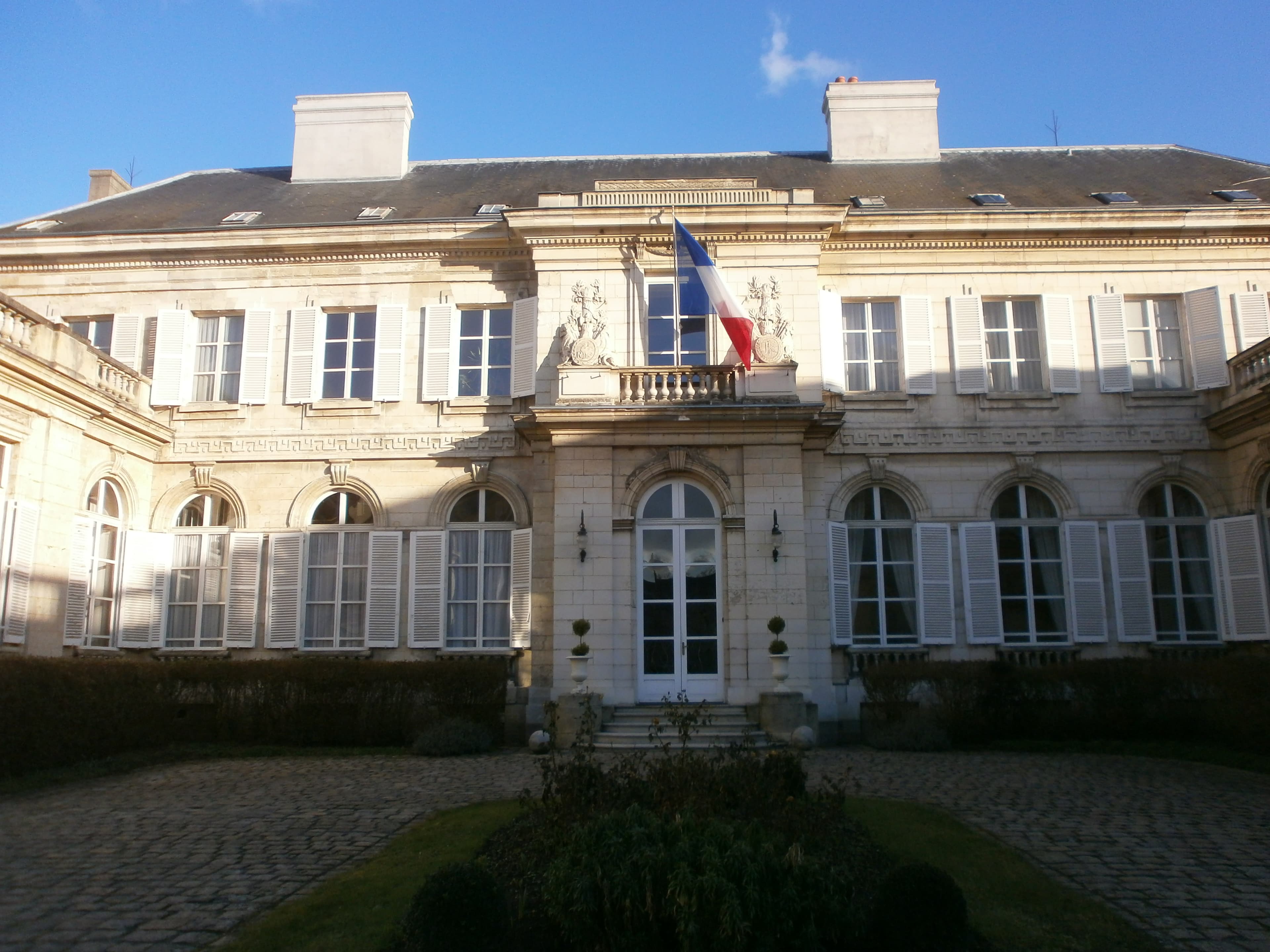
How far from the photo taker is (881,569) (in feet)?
47.9

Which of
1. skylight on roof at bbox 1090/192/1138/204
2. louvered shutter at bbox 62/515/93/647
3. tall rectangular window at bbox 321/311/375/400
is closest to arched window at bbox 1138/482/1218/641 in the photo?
skylight on roof at bbox 1090/192/1138/204

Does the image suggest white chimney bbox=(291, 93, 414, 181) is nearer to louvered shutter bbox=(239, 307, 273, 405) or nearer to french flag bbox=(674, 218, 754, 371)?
louvered shutter bbox=(239, 307, 273, 405)

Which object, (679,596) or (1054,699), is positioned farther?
(679,596)

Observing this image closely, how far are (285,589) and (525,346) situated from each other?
508cm

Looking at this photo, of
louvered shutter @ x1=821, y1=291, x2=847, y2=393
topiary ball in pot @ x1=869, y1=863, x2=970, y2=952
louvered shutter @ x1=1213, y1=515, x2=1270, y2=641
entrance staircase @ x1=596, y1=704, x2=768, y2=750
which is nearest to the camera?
topiary ball in pot @ x1=869, y1=863, x2=970, y2=952

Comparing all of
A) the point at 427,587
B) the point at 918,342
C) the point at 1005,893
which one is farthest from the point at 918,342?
the point at 1005,893

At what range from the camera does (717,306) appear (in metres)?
13.6

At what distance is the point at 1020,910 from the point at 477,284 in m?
12.5

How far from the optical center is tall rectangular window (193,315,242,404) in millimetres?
15656

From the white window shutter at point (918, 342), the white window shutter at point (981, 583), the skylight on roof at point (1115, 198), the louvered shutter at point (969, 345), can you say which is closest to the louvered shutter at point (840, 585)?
the white window shutter at point (981, 583)

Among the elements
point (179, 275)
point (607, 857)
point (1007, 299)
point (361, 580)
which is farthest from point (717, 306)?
point (607, 857)

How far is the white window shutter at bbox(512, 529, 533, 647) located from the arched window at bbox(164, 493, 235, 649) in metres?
4.37

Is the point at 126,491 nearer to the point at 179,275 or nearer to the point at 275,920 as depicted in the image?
the point at 179,275

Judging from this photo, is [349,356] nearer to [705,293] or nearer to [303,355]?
[303,355]
